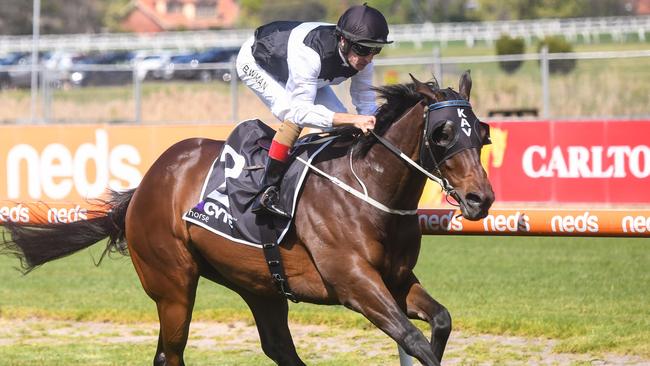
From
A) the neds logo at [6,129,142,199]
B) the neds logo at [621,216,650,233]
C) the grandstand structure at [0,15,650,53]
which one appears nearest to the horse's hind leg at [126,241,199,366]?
the neds logo at [621,216,650,233]

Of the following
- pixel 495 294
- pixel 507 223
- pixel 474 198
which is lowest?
pixel 495 294

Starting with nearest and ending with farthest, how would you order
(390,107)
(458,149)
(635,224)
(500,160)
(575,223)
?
1. (458,149)
2. (390,107)
3. (635,224)
4. (575,223)
5. (500,160)

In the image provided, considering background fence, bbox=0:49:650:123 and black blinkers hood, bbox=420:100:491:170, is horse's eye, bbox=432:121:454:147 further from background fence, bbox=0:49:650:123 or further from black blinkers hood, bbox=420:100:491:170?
background fence, bbox=0:49:650:123

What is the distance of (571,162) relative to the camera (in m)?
14.4

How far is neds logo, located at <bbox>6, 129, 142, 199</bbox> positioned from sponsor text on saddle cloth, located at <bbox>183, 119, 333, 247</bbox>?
9331 millimetres

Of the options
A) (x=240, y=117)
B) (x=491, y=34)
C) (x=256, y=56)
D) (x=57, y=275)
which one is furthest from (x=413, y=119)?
(x=491, y=34)

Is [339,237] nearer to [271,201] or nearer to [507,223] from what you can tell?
[271,201]

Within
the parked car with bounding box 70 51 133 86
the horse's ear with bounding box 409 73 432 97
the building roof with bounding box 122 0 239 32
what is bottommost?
the building roof with bounding box 122 0 239 32

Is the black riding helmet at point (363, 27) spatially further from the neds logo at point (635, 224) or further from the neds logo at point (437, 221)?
the neds logo at point (635, 224)

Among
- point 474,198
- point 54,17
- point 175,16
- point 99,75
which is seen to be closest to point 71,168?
point 99,75

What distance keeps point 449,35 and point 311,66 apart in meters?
44.5

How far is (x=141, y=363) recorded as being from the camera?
301 inches

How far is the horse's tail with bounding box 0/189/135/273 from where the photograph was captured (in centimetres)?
686

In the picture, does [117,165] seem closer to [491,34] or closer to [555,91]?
[555,91]
